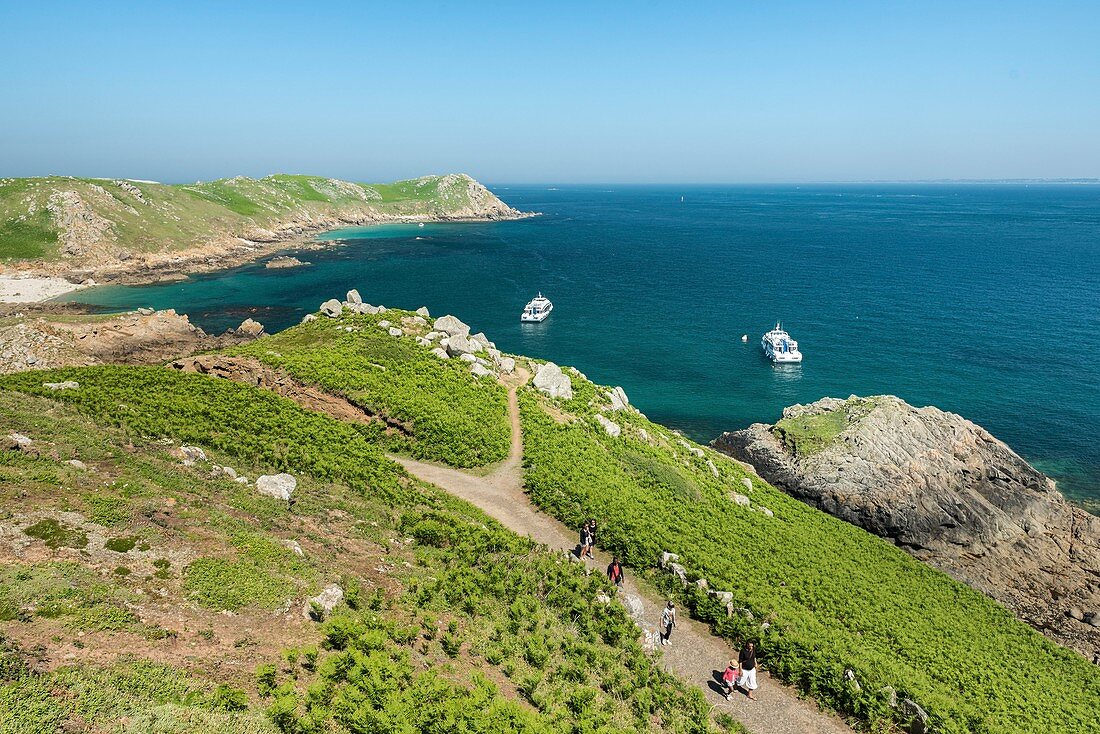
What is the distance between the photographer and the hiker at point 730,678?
1845cm

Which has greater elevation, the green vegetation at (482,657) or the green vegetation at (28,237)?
the green vegetation at (28,237)

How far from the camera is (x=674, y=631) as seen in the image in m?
21.5

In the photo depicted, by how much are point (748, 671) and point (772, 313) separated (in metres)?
95.6

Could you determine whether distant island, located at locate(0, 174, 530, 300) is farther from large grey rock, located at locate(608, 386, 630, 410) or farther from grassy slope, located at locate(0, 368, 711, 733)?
large grey rock, located at locate(608, 386, 630, 410)

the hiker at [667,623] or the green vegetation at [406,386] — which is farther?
the green vegetation at [406,386]

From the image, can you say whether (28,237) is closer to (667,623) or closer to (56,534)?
(56,534)

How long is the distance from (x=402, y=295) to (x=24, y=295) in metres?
65.6

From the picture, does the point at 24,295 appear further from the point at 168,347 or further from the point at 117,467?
the point at 117,467

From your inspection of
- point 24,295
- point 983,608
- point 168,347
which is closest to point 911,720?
point 983,608

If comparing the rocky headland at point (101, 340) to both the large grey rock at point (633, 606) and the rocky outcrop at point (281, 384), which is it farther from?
the large grey rock at point (633, 606)

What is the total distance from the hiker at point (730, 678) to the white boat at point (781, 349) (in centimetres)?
6805

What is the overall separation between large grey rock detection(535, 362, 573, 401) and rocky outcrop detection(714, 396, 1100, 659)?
19.4 m

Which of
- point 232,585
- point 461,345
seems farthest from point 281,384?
point 232,585

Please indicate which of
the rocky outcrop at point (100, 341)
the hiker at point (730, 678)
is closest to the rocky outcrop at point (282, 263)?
the rocky outcrop at point (100, 341)
